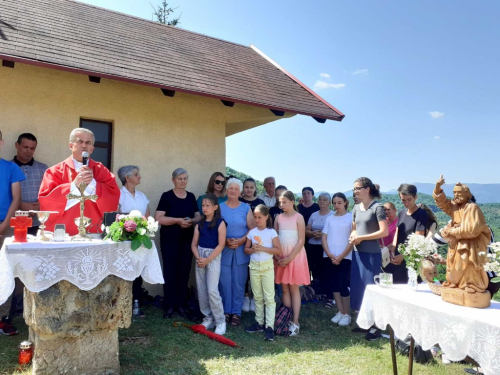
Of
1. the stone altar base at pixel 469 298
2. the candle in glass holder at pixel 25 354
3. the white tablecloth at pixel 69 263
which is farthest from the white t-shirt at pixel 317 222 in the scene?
the candle in glass holder at pixel 25 354

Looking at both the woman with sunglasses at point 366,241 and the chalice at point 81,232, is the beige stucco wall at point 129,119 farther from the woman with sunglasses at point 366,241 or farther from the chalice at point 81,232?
the woman with sunglasses at point 366,241

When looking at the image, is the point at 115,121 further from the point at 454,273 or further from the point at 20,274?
the point at 454,273

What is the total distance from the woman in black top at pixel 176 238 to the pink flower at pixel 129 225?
6.93 feet

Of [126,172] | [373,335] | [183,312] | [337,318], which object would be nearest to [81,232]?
[126,172]

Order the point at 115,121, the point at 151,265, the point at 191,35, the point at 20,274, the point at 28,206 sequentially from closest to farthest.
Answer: the point at 20,274 < the point at 151,265 < the point at 28,206 < the point at 115,121 < the point at 191,35

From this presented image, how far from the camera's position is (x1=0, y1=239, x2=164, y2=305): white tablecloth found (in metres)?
3.33

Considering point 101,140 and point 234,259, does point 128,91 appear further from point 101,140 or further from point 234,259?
point 234,259

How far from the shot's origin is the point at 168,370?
13.4 feet

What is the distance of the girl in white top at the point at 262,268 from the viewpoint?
542 cm

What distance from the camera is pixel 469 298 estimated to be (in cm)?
302

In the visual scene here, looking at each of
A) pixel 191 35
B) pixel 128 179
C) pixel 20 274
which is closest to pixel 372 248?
pixel 128 179

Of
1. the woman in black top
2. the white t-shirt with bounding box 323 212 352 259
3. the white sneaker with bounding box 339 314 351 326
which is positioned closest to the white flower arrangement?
the white t-shirt with bounding box 323 212 352 259

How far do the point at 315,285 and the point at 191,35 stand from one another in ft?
19.4

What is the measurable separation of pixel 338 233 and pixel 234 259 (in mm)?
1635
